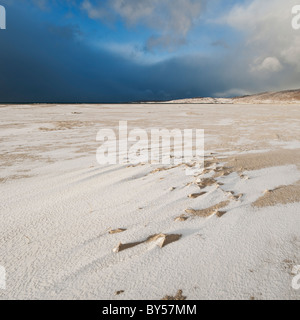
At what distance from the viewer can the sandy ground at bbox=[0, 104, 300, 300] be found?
52.4 inches

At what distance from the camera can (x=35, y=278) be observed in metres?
1.40

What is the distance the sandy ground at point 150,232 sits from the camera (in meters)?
Result: 1.33

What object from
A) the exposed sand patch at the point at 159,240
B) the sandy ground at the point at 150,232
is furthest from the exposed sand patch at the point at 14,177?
the exposed sand patch at the point at 159,240

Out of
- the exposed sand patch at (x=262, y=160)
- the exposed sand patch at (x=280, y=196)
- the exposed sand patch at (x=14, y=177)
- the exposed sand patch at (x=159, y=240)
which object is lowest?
the exposed sand patch at (x=159, y=240)

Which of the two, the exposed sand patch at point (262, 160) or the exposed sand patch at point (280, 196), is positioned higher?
the exposed sand patch at point (262, 160)

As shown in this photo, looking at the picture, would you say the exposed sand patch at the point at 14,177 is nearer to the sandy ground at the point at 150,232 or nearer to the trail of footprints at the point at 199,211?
the sandy ground at the point at 150,232

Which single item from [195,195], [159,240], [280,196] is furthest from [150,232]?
[280,196]

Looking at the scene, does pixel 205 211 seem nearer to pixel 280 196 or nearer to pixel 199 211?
pixel 199 211

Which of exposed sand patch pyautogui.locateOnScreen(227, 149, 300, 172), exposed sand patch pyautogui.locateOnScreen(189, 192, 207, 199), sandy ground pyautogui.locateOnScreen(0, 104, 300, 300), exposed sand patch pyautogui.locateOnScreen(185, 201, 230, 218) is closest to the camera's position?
sandy ground pyautogui.locateOnScreen(0, 104, 300, 300)

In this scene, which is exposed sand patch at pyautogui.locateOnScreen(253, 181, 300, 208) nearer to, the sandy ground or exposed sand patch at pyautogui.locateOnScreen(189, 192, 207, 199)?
the sandy ground

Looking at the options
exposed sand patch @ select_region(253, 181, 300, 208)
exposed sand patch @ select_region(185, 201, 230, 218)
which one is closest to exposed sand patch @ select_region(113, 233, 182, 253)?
exposed sand patch @ select_region(185, 201, 230, 218)

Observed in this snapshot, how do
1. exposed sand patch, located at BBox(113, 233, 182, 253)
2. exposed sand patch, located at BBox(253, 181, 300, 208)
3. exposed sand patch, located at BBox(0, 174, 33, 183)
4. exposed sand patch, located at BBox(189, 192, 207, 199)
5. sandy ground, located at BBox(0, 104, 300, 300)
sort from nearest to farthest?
sandy ground, located at BBox(0, 104, 300, 300), exposed sand patch, located at BBox(113, 233, 182, 253), exposed sand patch, located at BBox(253, 181, 300, 208), exposed sand patch, located at BBox(189, 192, 207, 199), exposed sand patch, located at BBox(0, 174, 33, 183)

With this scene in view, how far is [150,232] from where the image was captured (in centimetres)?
185
